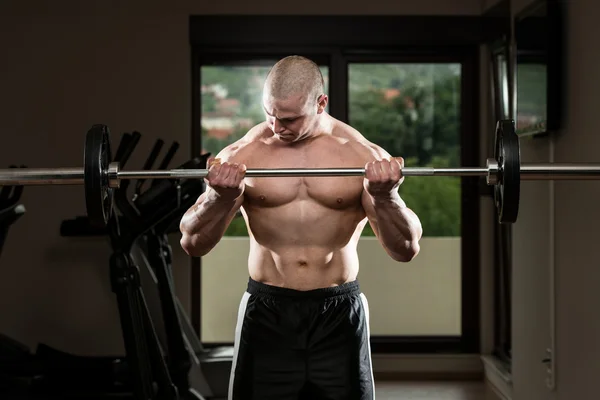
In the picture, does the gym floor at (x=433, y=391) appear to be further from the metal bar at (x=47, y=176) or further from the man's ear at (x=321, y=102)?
the metal bar at (x=47, y=176)

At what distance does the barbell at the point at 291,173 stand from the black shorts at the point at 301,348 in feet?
1.69

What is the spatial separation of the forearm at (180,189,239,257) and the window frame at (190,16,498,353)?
10.5 feet

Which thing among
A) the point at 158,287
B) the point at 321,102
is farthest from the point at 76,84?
the point at 321,102

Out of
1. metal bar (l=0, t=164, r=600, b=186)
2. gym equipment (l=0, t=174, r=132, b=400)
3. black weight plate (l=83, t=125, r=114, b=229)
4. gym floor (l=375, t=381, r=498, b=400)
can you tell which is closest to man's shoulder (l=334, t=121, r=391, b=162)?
metal bar (l=0, t=164, r=600, b=186)

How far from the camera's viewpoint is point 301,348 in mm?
2568

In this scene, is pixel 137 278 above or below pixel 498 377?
above

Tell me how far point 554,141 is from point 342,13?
2.21 metres

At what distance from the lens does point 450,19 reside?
5.70m

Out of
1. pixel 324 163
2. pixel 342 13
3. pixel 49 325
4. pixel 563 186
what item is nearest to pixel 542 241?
pixel 563 186

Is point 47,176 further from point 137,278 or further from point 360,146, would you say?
point 137,278

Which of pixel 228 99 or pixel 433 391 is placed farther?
pixel 228 99

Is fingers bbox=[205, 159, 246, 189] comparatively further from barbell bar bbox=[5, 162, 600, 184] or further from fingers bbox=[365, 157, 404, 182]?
fingers bbox=[365, 157, 404, 182]

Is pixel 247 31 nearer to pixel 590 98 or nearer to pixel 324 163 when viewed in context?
pixel 590 98

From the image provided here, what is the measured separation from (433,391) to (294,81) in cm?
345
